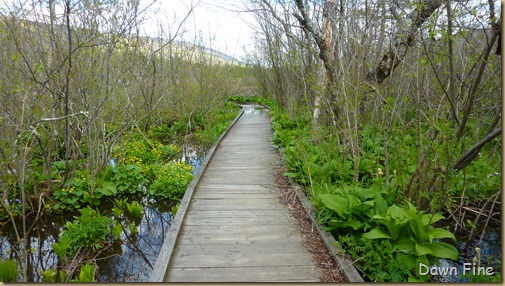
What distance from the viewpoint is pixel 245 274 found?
8.92 feet

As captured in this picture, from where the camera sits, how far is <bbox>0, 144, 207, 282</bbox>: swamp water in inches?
147

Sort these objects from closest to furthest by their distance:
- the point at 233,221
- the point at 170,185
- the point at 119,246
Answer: the point at 233,221
the point at 119,246
the point at 170,185

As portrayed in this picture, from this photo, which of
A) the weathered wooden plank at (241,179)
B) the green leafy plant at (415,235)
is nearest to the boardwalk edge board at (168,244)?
the weathered wooden plank at (241,179)

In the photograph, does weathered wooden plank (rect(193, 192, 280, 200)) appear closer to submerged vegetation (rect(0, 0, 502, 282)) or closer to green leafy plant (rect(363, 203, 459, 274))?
submerged vegetation (rect(0, 0, 502, 282))

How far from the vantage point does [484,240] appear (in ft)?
12.8

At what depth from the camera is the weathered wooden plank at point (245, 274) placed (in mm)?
2672

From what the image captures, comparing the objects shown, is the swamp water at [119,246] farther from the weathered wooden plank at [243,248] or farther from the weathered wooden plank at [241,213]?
the weathered wooden plank at [243,248]

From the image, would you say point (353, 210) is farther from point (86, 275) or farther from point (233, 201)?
point (86, 275)

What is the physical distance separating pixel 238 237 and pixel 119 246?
5.89 ft

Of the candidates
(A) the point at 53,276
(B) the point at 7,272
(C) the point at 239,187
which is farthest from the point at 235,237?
(B) the point at 7,272

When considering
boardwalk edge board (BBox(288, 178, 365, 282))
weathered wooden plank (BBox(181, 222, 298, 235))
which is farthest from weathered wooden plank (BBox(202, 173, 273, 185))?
weathered wooden plank (BBox(181, 222, 298, 235))

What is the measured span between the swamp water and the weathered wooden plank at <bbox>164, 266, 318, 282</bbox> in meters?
1.14

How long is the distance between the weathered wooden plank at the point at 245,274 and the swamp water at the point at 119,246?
1141 millimetres

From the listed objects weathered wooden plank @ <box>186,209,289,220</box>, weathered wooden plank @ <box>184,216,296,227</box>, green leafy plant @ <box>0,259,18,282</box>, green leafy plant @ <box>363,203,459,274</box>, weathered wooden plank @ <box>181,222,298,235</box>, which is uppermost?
green leafy plant @ <box>363,203,459,274</box>
